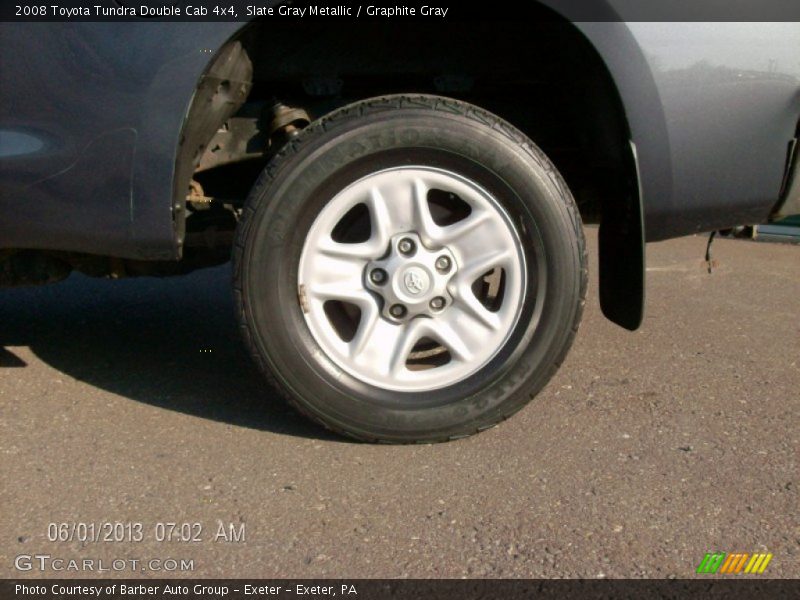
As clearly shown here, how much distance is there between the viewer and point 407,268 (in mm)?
2789

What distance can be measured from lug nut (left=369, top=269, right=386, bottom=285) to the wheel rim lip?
0.02m

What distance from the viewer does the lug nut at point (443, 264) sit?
2816 millimetres

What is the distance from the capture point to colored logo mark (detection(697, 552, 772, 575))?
2.21 meters

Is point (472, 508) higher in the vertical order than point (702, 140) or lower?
lower

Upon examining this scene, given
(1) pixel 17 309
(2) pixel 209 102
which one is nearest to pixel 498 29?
(2) pixel 209 102

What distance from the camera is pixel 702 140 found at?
270cm

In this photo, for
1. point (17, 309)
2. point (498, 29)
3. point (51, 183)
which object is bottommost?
point (17, 309)

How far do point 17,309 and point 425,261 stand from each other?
7.41ft

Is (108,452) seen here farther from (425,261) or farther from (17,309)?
(17,309)

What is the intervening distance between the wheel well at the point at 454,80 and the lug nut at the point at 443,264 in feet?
1.73

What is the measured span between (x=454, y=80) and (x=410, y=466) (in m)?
1.19

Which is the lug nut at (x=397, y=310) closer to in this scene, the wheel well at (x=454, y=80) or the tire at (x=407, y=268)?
the tire at (x=407, y=268)

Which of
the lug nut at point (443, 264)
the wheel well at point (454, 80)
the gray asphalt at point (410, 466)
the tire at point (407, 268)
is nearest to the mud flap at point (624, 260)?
the wheel well at point (454, 80)

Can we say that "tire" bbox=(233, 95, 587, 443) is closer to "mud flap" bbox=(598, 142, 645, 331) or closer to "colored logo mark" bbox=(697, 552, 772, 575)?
"mud flap" bbox=(598, 142, 645, 331)
